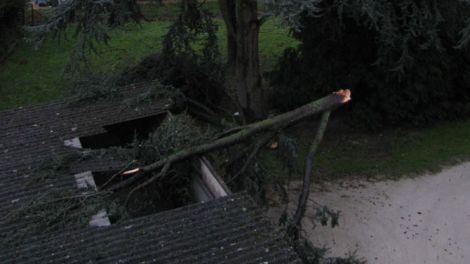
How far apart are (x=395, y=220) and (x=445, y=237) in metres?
0.98

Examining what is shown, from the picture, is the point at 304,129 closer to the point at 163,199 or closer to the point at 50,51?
the point at 163,199

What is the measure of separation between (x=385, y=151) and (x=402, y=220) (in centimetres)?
307

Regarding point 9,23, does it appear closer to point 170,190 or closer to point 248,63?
point 248,63

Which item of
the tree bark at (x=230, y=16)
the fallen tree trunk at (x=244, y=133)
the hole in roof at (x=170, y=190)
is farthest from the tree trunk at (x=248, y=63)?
the hole in roof at (x=170, y=190)

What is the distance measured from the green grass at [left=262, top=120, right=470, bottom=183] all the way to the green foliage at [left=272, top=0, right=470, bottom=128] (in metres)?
0.39

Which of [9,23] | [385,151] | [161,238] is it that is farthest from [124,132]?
[9,23]

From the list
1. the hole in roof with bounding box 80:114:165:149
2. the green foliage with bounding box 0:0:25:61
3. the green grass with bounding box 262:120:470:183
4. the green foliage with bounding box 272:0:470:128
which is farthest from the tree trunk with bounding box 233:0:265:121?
the green foliage with bounding box 0:0:25:61

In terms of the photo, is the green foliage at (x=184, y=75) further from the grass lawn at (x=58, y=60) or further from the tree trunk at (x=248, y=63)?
the grass lawn at (x=58, y=60)

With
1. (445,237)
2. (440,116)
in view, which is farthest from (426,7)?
(445,237)

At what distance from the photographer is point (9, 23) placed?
21.8m

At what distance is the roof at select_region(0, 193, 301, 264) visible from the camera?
6.80 meters

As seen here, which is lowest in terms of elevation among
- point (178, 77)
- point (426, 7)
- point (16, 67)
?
point (16, 67)

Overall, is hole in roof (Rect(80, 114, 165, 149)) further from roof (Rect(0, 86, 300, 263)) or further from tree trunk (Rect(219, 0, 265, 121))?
tree trunk (Rect(219, 0, 265, 121))

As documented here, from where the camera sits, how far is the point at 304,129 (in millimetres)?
16312
